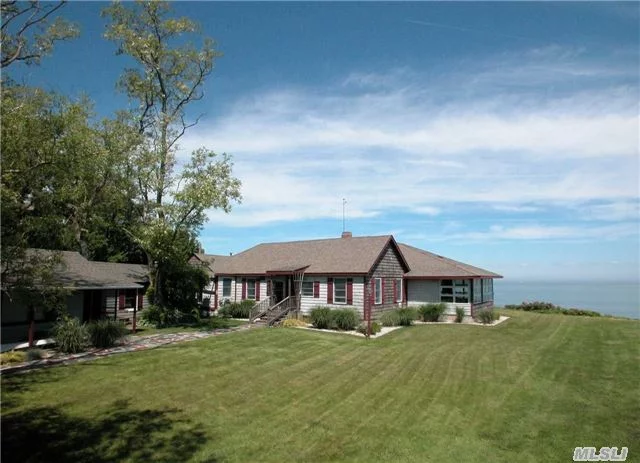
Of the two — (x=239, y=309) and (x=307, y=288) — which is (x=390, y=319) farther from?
(x=239, y=309)

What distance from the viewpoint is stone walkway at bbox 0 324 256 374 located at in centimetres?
1470

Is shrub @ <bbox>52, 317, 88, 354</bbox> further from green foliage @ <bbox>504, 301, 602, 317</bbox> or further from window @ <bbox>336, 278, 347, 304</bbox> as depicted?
green foliage @ <bbox>504, 301, 602, 317</bbox>

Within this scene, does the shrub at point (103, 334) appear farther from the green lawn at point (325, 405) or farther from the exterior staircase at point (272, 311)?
the exterior staircase at point (272, 311)

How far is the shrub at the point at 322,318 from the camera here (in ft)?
84.1

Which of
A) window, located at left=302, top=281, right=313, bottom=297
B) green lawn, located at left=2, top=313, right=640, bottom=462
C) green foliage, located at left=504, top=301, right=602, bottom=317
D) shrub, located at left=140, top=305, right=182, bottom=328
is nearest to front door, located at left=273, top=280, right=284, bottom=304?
window, located at left=302, top=281, right=313, bottom=297

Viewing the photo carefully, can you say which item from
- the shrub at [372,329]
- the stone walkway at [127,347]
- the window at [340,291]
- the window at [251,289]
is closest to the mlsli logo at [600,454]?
the shrub at [372,329]

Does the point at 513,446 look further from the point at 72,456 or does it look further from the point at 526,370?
the point at 72,456

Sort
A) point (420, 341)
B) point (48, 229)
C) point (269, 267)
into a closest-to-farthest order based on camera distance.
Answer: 1. point (48, 229)
2. point (420, 341)
3. point (269, 267)

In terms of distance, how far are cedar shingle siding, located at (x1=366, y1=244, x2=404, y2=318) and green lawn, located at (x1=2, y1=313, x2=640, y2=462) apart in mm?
8888

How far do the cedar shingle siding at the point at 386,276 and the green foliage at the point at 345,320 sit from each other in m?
2.41

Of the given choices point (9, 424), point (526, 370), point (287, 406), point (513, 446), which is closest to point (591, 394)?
point (526, 370)

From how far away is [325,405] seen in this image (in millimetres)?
11453

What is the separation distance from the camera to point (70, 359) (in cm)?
1582

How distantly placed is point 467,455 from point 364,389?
15.4ft
